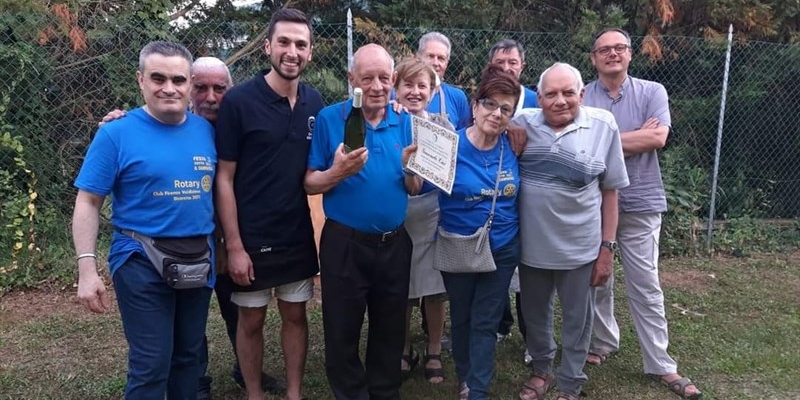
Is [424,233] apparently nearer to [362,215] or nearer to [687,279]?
[362,215]

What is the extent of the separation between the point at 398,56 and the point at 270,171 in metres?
3.49

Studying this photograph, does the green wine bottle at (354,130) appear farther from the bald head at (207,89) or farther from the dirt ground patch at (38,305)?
the dirt ground patch at (38,305)

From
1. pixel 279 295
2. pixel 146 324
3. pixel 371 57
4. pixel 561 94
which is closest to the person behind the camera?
pixel 146 324

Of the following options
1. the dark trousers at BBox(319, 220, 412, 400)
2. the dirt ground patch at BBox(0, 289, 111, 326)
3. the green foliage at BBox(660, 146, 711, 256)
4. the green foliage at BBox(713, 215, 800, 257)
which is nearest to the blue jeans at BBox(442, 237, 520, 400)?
the dark trousers at BBox(319, 220, 412, 400)

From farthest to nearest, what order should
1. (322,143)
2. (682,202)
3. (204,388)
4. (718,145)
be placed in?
(682,202)
(718,145)
(204,388)
(322,143)

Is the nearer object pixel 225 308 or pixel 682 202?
pixel 225 308

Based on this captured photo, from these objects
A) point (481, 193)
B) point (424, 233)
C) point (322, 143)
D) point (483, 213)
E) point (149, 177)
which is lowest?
point (424, 233)

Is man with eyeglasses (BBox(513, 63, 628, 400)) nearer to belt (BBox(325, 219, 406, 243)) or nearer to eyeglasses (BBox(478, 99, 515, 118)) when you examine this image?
eyeglasses (BBox(478, 99, 515, 118))

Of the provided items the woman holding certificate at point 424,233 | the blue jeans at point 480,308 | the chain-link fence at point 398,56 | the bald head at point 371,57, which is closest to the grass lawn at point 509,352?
the woman holding certificate at point 424,233

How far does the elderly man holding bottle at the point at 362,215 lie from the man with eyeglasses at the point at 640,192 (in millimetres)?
1390

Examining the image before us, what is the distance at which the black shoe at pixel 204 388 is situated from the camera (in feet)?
11.7

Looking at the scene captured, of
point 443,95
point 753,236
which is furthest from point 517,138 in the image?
point 753,236

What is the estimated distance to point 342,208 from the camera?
295cm

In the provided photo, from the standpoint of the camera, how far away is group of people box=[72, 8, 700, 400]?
8.68ft
